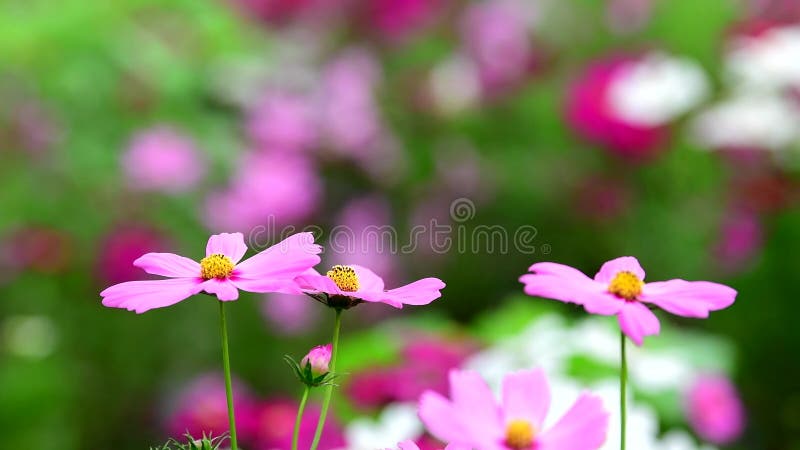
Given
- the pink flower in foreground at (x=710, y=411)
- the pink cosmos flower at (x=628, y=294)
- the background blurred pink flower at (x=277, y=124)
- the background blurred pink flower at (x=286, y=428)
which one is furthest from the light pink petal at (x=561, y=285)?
the background blurred pink flower at (x=277, y=124)

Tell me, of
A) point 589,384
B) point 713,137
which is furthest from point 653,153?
point 589,384

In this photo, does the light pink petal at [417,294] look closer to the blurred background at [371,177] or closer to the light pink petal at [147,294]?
the light pink petal at [147,294]

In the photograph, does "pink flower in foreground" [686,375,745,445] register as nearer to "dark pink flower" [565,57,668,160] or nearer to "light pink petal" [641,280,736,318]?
"light pink petal" [641,280,736,318]

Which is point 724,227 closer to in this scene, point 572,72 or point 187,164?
point 572,72

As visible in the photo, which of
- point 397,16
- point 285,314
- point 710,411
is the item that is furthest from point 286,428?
point 397,16

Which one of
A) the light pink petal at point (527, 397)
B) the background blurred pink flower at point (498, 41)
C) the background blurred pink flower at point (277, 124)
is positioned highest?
the background blurred pink flower at point (498, 41)
